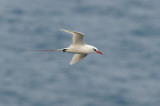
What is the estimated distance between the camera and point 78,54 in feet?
188

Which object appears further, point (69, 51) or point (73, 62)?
point (73, 62)

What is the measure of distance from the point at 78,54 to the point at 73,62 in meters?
1.03

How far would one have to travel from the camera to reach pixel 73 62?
5684 centimetres

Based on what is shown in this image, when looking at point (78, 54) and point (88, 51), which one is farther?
point (78, 54)

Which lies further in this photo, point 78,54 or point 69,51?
point 78,54

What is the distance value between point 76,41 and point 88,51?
Result: 5.24ft

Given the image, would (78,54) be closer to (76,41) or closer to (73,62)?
(73,62)

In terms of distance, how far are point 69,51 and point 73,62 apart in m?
3.88

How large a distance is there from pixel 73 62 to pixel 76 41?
4.40 meters

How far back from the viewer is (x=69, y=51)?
53125 mm

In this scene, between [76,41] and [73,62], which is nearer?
[76,41]

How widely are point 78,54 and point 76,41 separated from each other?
4.51 metres

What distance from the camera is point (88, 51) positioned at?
5362cm

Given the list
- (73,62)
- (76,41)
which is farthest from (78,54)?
(76,41)
